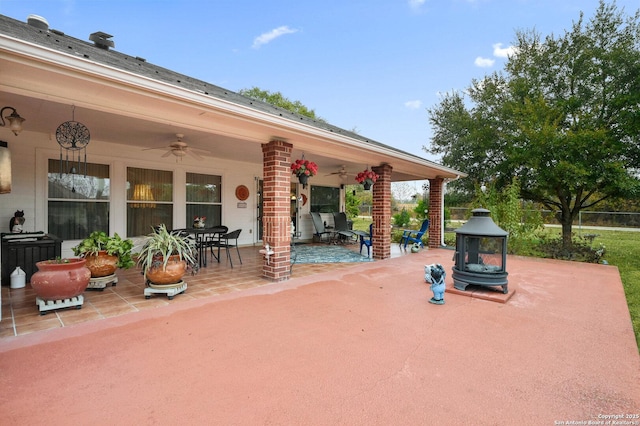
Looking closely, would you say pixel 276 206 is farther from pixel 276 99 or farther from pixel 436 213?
pixel 276 99

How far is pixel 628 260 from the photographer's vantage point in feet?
23.9

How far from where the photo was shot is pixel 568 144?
7051 millimetres

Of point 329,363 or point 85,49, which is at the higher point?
point 85,49

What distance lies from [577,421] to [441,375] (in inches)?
27.5

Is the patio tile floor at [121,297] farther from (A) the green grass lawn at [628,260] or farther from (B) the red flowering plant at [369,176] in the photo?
(A) the green grass lawn at [628,260]

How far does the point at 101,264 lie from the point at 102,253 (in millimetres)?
147

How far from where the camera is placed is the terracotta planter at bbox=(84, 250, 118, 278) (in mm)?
3822

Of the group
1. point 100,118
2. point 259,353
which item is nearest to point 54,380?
point 259,353

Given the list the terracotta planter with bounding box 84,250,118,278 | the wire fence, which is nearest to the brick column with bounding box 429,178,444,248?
the wire fence

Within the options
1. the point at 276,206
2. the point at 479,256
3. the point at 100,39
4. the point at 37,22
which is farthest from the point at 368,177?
the point at 37,22

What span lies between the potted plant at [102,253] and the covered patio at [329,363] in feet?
1.26

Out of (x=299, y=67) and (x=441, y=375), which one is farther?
Answer: (x=299, y=67)

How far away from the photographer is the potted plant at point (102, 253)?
12.6ft

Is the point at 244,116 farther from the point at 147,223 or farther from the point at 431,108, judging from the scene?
the point at 431,108
